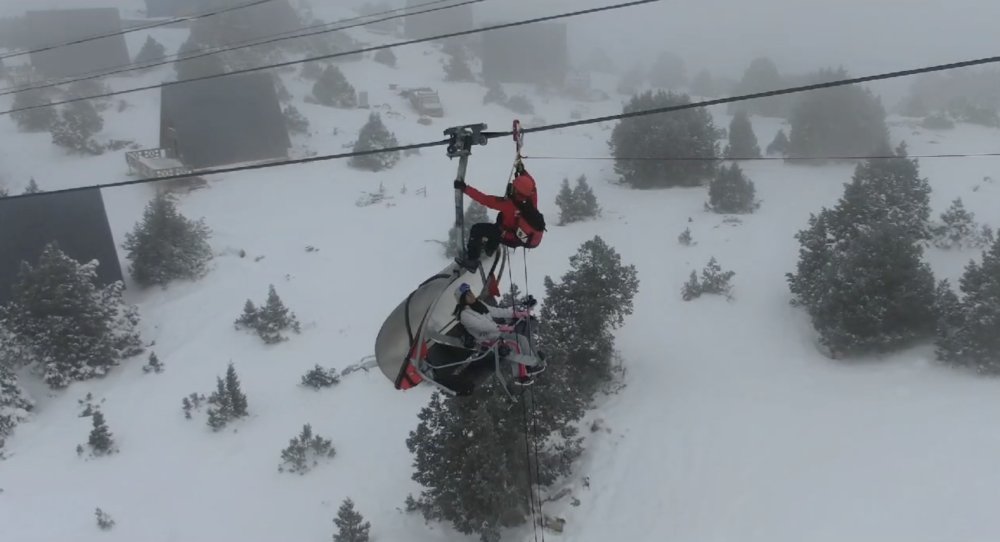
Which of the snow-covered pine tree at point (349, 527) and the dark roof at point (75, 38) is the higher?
the dark roof at point (75, 38)

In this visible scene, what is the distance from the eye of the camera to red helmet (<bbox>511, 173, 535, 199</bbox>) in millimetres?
5238

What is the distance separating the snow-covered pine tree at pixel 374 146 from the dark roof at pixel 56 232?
1325 cm

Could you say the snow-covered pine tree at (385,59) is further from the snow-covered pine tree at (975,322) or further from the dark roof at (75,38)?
the snow-covered pine tree at (975,322)

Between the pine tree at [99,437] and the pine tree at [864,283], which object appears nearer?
the pine tree at [99,437]

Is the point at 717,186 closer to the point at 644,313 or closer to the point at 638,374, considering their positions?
the point at 644,313

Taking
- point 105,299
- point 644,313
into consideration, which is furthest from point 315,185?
point 644,313

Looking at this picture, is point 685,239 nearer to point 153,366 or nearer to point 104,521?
point 153,366

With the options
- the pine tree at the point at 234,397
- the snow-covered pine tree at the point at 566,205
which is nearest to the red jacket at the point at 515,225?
the pine tree at the point at 234,397

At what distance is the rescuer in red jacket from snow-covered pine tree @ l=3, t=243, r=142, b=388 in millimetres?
16118

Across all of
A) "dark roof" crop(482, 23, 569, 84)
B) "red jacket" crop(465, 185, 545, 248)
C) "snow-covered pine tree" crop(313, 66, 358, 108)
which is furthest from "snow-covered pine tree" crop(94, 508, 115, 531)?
"dark roof" crop(482, 23, 569, 84)

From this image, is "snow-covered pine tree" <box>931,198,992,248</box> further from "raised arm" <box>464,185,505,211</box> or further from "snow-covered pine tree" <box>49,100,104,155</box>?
"snow-covered pine tree" <box>49,100,104,155</box>

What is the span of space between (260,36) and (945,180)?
44930mm

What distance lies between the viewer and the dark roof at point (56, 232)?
59.7ft

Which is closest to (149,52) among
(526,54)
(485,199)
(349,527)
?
(526,54)
